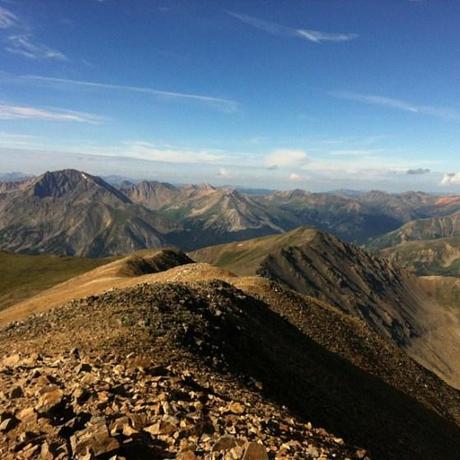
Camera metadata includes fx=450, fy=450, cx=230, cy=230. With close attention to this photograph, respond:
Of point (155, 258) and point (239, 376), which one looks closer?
point (239, 376)

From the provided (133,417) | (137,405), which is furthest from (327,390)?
(133,417)

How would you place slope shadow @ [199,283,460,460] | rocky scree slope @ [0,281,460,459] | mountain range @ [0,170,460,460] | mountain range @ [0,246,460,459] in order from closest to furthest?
mountain range @ [0,170,460,460] < rocky scree slope @ [0,281,460,459] < mountain range @ [0,246,460,459] < slope shadow @ [199,283,460,460]

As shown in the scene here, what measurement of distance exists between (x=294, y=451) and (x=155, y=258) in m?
127

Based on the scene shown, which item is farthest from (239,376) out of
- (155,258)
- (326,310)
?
(155,258)

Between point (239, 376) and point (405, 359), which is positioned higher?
point (239, 376)

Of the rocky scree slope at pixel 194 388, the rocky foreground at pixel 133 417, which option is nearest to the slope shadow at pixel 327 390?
the rocky scree slope at pixel 194 388

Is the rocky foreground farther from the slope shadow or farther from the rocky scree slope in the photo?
the slope shadow

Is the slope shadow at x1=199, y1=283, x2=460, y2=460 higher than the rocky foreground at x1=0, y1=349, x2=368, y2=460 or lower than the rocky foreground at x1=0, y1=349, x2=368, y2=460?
lower

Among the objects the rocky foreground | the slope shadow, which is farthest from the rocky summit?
the slope shadow

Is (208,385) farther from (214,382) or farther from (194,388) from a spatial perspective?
(194,388)

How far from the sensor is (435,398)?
176 feet

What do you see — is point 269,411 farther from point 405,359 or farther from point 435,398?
point 405,359

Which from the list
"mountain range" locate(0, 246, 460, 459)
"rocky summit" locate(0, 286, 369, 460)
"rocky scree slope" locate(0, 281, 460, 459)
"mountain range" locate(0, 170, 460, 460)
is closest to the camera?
"rocky summit" locate(0, 286, 369, 460)

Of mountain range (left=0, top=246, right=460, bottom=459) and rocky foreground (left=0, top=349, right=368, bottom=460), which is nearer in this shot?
rocky foreground (left=0, top=349, right=368, bottom=460)
